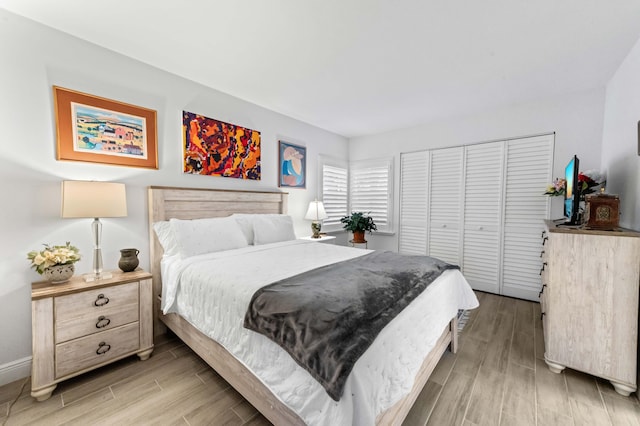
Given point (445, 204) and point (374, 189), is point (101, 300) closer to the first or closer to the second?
point (374, 189)

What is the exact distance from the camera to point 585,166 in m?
2.94

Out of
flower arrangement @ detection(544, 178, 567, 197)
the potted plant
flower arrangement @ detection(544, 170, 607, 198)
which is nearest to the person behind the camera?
flower arrangement @ detection(544, 170, 607, 198)

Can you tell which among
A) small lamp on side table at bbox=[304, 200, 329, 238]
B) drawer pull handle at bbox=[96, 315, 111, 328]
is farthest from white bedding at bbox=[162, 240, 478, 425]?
small lamp on side table at bbox=[304, 200, 329, 238]

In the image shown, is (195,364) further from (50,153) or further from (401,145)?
(401,145)

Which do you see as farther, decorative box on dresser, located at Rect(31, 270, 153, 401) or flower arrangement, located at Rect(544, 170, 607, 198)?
flower arrangement, located at Rect(544, 170, 607, 198)

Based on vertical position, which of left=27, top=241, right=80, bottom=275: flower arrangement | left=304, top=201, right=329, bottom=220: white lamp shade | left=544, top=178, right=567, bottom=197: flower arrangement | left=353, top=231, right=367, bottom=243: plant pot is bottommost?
left=353, top=231, right=367, bottom=243: plant pot

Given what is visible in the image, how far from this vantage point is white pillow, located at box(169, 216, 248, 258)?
2248mm

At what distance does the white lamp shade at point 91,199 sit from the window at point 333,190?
2888 millimetres

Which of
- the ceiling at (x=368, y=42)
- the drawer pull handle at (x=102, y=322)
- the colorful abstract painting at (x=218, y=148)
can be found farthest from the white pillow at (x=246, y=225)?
the ceiling at (x=368, y=42)

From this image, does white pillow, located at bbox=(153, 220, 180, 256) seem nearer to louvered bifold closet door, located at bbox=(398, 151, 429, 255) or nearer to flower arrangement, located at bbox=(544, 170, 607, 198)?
louvered bifold closet door, located at bbox=(398, 151, 429, 255)

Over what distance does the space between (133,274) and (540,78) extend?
4217 mm

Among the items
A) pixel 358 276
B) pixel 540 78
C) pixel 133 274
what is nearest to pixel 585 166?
pixel 540 78

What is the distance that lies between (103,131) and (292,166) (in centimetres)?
220

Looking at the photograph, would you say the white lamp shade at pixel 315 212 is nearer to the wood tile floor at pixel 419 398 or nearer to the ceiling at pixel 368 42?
the ceiling at pixel 368 42
